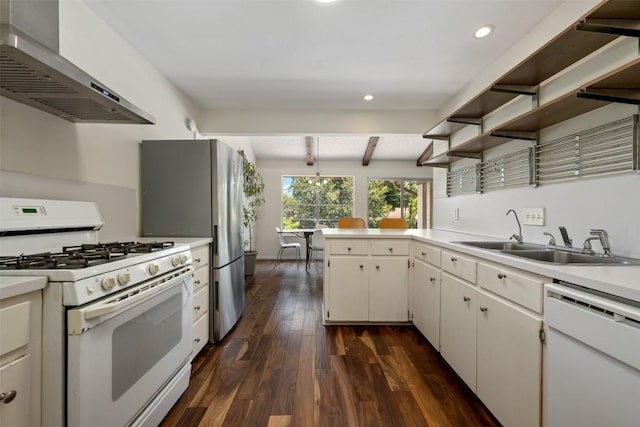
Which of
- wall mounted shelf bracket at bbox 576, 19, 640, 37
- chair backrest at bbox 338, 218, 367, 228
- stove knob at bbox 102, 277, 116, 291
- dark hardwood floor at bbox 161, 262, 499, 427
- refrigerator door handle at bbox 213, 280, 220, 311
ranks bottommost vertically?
dark hardwood floor at bbox 161, 262, 499, 427

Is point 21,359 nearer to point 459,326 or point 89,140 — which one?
point 89,140

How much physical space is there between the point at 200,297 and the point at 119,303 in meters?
1.11

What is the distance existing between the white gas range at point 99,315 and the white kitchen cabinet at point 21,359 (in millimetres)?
21

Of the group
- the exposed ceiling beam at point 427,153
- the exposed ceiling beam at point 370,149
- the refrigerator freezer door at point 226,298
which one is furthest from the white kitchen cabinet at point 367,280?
the exposed ceiling beam at point 427,153

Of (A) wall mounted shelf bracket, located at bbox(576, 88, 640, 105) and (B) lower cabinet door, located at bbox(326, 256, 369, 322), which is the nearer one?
(A) wall mounted shelf bracket, located at bbox(576, 88, 640, 105)

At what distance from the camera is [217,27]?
1931 millimetres

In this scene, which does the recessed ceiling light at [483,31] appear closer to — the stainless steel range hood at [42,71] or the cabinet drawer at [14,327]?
the stainless steel range hood at [42,71]

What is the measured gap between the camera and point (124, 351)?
1.13 m

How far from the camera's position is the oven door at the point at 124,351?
92 cm

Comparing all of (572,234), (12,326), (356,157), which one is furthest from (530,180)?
(356,157)

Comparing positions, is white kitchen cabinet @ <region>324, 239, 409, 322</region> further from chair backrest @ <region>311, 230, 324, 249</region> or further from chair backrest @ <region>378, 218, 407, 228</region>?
chair backrest @ <region>311, 230, 324, 249</region>

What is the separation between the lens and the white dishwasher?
→ 74 centimetres

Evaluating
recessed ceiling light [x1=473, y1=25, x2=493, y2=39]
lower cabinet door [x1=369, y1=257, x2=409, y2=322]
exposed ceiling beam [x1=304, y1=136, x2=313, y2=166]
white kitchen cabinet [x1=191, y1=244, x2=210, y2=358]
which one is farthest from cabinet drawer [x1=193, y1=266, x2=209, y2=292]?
exposed ceiling beam [x1=304, y1=136, x2=313, y2=166]

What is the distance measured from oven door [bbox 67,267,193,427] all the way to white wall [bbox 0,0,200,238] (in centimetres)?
84
